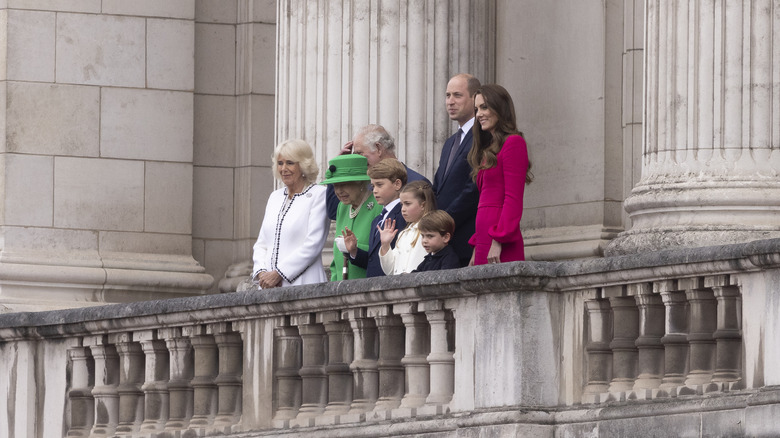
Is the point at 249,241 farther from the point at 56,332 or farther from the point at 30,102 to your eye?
the point at 56,332

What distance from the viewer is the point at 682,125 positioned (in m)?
14.1

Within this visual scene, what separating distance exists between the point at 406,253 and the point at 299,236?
5.59ft

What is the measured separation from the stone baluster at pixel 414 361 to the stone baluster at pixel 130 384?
2.93 metres

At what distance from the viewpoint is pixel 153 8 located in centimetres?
1995

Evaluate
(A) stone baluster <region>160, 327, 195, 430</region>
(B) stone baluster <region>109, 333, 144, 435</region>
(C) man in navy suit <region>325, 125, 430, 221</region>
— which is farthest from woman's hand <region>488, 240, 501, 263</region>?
(B) stone baluster <region>109, 333, 144, 435</region>

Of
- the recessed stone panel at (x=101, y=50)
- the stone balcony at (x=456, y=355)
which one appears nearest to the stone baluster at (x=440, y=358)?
the stone balcony at (x=456, y=355)

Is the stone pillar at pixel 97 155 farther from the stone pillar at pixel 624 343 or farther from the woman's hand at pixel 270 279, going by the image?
the stone pillar at pixel 624 343

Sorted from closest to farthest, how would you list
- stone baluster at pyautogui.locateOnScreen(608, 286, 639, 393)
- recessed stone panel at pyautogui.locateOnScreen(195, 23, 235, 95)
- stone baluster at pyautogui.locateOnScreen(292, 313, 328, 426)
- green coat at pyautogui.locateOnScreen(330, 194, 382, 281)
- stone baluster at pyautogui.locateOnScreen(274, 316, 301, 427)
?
stone baluster at pyautogui.locateOnScreen(608, 286, 639, 393)
stone baluster at pyautogui.locateOnScreen(292, 313, 328, 426)
stone baluster at pyautogui.locateOnScreen(274, 316, 301, 427)
green coat at pyautogui.locateOnScreen(330, 194, 382, 281)
recessed stone panel at pyautogui.locateOnScreen(195, 23, 235, 95)

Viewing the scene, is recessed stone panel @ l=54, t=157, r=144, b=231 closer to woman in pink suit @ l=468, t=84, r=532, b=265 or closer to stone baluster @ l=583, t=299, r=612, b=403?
woman in pink suit @ l=468, t=84, r=532, b=265

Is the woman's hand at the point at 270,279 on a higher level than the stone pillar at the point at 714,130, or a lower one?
lower

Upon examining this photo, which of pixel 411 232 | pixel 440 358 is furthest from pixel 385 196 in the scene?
pixel 440 358

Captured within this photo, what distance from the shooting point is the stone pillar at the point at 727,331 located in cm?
1045

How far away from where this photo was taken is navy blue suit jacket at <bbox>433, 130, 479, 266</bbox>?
1330cm

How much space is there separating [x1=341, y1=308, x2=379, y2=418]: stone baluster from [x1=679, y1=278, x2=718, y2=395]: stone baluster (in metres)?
2.42
